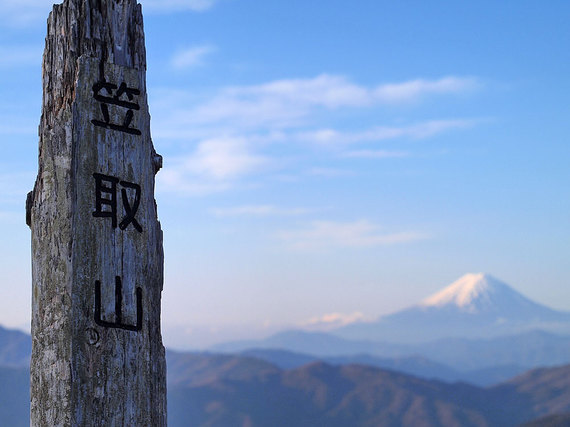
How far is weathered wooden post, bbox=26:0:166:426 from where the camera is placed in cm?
361

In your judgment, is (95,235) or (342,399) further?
(342,399)

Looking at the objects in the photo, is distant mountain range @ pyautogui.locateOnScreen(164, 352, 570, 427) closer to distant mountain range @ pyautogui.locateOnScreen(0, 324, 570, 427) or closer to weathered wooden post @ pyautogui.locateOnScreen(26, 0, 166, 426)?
distant mountain range @ pyautogui.locateOnScreen(0, 324, 570, 427)

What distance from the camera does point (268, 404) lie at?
72.8 meters

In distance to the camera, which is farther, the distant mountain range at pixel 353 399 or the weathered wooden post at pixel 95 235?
the distant mountain range at pixel 353 399

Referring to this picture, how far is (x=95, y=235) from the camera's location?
3725 millimetres

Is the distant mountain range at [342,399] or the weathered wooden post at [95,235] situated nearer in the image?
the weathered wooden post at [95,235]

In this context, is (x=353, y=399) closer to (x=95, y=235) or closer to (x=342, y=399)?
(x=342, y=399)

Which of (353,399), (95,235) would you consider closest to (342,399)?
(353,399)

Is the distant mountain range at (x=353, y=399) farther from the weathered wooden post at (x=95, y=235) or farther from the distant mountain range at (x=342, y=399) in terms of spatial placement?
the weathered wooden post at (x=95, y=235)

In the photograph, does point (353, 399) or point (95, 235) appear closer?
point (95, 235)

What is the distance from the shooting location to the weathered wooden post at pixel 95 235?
11.8 feet

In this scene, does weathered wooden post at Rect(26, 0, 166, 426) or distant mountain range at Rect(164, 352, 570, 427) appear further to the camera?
distant mountain range at Rect(164, 352, 570, 427)

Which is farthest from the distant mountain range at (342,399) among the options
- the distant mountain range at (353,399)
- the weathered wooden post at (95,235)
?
the weathered wooden post at (95,235)

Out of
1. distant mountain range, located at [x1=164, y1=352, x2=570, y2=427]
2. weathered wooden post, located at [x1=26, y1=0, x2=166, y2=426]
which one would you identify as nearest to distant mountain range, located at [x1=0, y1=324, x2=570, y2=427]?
distant mountain range, located at [x1=164, y1=352, x2=570, y2=427]
